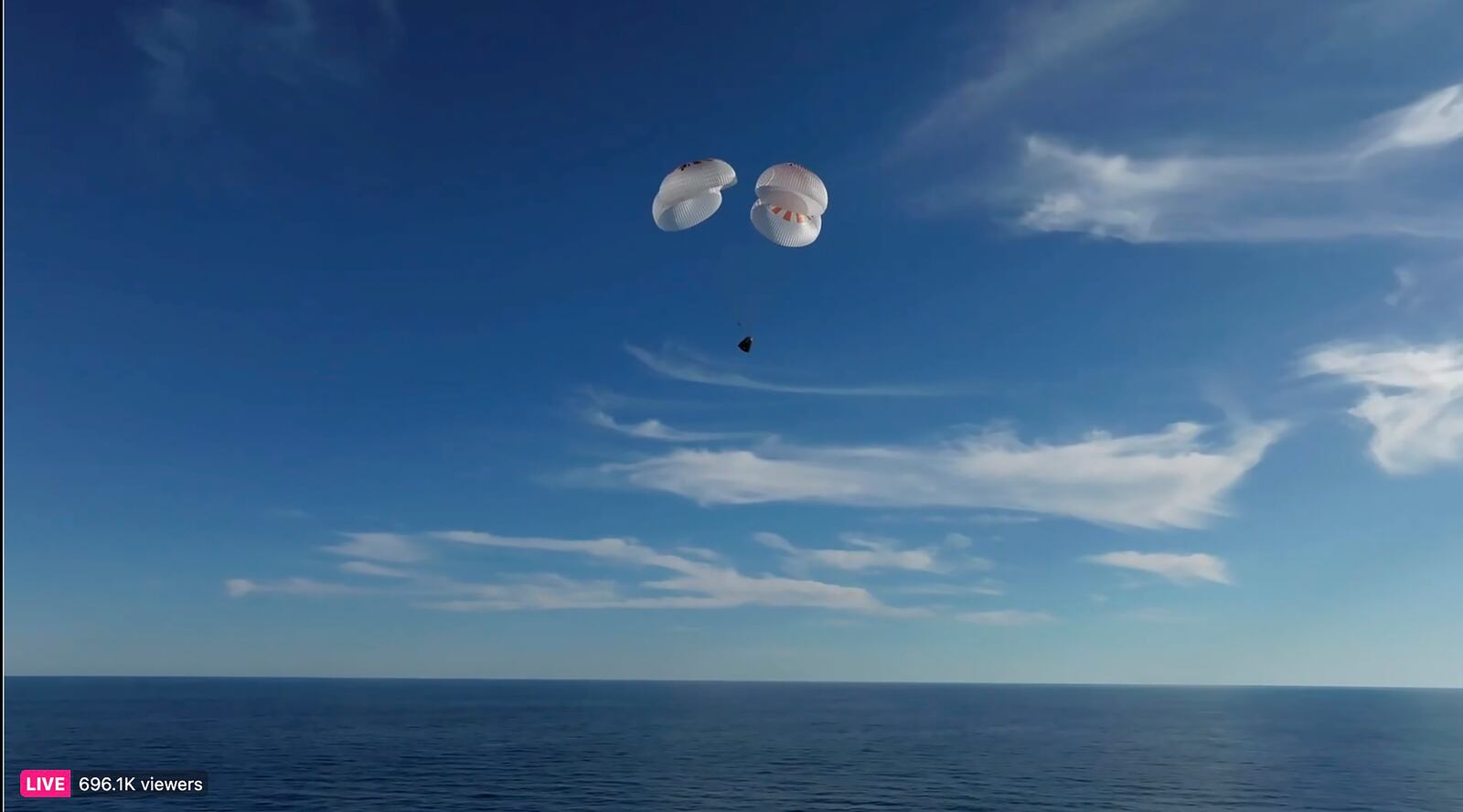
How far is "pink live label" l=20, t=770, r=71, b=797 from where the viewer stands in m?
86.6

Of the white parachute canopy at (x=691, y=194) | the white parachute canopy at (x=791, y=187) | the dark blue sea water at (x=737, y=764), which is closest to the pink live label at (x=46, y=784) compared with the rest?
the dark blue sea water at (x=737, y=764)

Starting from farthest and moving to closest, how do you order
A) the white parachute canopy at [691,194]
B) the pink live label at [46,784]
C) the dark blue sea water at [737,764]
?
1. the pink live label at [46,784]
2. the dark blue sea water at [737,764]
3. the white parachute canopy at [691,194]

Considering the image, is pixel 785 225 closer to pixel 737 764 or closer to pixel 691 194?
pixel 691 194

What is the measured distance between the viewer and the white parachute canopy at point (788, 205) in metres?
41.1

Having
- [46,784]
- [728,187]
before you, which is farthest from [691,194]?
[46,784]

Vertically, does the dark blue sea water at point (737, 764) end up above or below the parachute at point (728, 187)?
below

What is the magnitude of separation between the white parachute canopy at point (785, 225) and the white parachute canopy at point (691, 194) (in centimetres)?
209

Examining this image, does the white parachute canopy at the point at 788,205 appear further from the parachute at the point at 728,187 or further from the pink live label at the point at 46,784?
the pink live label at the point at 46,784

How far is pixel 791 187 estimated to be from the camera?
40906 millimetres

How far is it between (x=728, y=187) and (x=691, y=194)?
72.4 inches

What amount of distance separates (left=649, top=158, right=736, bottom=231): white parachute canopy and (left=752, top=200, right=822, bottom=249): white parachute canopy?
6.85ft

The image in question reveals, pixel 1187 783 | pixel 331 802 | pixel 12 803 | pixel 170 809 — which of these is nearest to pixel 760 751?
pixel 1187 783

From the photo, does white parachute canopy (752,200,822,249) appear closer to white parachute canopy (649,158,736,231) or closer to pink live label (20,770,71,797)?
white parachute canopy (649,158,736,231)

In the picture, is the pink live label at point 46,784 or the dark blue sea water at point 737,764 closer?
the dark blue sea water at point 737,764
